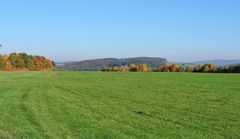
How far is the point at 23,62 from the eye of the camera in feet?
492

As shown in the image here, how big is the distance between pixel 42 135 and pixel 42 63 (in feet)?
508

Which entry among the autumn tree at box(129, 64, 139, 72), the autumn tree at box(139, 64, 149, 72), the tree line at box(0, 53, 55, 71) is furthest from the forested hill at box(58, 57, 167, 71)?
the autumn tree at box(139, 64, 149, 72)

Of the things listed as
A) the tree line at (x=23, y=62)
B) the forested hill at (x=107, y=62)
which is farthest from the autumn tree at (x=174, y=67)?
the tree line at (x=23, y=62)

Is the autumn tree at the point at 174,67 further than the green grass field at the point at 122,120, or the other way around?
the autumn tree at the point at 174,67

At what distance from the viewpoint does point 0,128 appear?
475 inches

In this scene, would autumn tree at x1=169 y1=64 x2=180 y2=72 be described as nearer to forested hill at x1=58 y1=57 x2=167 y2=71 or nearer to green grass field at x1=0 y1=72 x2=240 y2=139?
forested hill at x1=58 y1=57 x2=167 y2=71

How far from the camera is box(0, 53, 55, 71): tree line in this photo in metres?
136

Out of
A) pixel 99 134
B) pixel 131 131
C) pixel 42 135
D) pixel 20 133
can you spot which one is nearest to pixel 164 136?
pixel 131 131

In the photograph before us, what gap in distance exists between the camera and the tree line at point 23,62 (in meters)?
136

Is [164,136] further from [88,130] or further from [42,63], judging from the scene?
[42,63]

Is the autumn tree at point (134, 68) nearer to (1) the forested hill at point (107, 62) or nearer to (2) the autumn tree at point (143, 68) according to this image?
(2) the autumn tree at point (143, 68)

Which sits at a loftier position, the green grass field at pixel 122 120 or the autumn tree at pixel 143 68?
the green grass field at pixel 122 120

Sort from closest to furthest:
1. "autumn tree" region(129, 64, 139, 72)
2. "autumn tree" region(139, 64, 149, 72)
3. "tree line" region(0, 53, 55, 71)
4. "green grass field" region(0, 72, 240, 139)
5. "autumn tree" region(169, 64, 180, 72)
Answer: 1. "green grass field" region(0, 72, 240, 139)
2. "autumn tree" region(169, 64, 180, 72)
3. "autumn tree" region(139, 64, 149, 72)
4. "autumn tree" region(129, 64, 139, 72)
5. "tree line" region(0, 53, 55, 71)

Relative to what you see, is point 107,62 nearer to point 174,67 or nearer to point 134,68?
point 134,68
